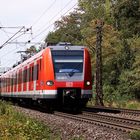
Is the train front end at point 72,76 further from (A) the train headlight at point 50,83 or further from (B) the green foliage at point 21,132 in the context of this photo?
(B) the green foliage at point 21,132

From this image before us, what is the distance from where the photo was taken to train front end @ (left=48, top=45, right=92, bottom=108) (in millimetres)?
25172

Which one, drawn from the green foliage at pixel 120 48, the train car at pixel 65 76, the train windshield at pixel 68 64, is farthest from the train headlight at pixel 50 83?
the green foliage at pixel 120 48

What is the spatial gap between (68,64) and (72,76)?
1.97ft

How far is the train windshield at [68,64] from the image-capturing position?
25.3 m

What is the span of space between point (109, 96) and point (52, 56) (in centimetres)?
2307

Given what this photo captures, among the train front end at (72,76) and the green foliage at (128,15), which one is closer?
the train front end at (72,76)

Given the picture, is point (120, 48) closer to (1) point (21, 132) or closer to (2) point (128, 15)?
(2) point (128, 15)

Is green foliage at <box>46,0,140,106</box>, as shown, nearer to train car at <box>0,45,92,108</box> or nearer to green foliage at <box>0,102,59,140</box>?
train car at <box>0,45,92,108</box>

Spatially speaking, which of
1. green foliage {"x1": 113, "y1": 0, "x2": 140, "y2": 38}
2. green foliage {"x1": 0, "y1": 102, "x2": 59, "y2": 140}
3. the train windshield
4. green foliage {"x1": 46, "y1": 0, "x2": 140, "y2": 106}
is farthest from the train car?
green foliage {"x1": 113, "y1": 0, "x2": 140, "y2": 38}

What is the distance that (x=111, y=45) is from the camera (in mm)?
57625

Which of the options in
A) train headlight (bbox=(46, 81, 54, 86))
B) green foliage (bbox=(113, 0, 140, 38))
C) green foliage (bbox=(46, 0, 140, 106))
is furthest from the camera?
green foliage (bbox=(113, 0, 140, 38))

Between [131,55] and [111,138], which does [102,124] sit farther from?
[131,55]


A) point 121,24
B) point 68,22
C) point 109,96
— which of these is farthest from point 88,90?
point 68,22

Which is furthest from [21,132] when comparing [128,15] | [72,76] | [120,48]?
[128,15]
